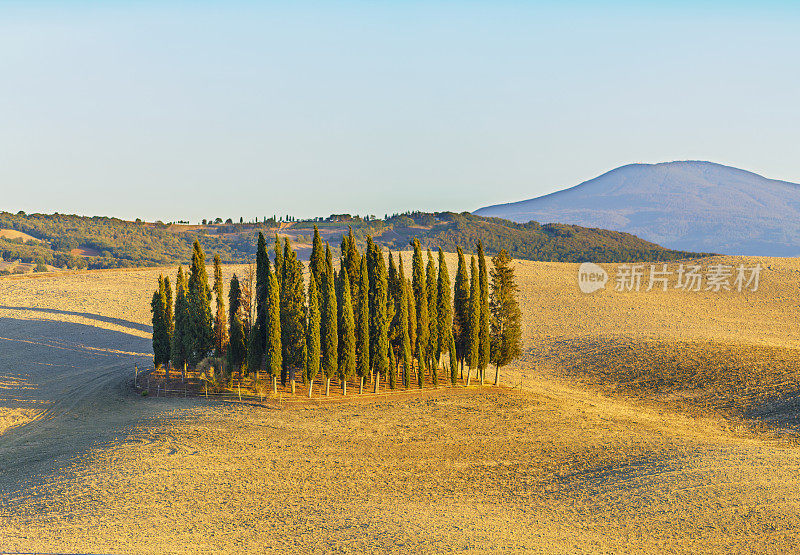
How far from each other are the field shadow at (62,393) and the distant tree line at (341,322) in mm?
5073

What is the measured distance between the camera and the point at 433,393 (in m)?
38.4

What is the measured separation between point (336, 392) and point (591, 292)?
49635 mm

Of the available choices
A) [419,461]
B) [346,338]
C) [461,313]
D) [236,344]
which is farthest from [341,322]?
[419,461]

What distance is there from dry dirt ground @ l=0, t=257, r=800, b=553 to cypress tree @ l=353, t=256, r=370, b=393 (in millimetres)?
1953

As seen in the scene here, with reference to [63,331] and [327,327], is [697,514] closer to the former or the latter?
[327,327]

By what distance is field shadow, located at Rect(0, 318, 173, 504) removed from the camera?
25.1 metres

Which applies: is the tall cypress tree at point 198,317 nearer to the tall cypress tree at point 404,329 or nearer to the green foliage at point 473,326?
the tall cypress tree at point 404,329

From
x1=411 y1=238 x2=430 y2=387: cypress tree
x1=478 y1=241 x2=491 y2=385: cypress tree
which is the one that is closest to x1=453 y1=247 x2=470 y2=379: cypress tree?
x1=478 y1=241 x2=491 y2=385: cypress tree

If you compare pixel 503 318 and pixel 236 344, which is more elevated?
pixel 503 318

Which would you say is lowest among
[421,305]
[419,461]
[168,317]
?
[419,461]

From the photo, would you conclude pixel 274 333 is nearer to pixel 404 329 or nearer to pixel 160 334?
pixel 404 329
